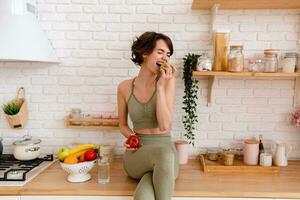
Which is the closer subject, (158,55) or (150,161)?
(150,161)

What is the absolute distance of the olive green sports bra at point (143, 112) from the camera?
1.66m

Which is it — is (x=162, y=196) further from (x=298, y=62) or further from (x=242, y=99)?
(x=298, y=62)

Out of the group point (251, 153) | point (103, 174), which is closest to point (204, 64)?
point (251, 153)

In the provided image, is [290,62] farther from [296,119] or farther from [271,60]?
[296,119]

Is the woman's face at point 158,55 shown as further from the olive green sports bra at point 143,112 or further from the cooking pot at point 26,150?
the cooking pot at point 26,150

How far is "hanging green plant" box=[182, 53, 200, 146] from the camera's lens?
1834 mm

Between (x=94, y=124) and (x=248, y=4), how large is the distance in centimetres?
127

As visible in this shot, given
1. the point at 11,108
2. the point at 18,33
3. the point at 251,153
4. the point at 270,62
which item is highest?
the point at 18,33

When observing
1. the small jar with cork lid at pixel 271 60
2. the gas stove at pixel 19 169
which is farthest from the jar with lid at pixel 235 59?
the gas stove at pixel 19 169

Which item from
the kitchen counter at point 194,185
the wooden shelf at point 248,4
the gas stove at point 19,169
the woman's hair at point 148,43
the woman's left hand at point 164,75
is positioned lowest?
the kitchen counter at point 194,185

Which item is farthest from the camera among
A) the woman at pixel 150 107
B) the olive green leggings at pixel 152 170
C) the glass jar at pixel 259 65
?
the glass jar at pixel 259 65

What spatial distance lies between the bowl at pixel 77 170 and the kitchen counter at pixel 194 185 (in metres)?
0.03

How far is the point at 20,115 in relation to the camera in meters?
1.95

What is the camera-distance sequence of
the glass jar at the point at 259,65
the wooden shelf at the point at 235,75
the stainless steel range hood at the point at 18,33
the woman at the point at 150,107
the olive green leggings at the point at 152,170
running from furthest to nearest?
the glass jar at the point at 259,65 → the wooden shelf at the point at 235,75 → the stainless steel range hood at the point at 18,33 → the woman at the point at 150,107 → the olive green leggings at the point at 152,170
